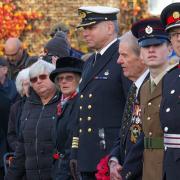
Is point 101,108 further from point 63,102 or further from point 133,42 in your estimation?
point 63,102

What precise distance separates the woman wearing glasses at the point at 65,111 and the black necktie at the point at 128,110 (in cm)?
136

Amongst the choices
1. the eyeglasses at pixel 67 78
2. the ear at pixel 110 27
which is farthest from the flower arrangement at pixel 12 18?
the ear at pixel 110 27

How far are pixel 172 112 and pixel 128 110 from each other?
110cm

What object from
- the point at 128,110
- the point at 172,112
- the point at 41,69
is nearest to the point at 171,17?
the point at 172,112

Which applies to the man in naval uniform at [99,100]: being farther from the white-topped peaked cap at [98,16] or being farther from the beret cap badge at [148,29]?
the beret cap badge at [148,29]

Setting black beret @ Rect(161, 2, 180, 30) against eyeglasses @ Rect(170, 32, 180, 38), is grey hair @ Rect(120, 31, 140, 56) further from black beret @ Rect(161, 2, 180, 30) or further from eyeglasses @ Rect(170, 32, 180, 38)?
eyeglasses @ Rect(170, 32, 180, 38)

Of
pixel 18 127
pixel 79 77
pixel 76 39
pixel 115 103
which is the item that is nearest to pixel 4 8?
pixel 76 39

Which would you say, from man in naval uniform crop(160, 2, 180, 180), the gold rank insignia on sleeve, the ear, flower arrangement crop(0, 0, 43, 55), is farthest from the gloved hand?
flower arrangement crop(0, 0, 43, 55)

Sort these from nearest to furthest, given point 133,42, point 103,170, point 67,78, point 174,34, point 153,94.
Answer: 1. point 174,34
2. point 153,94
3. point 133,42
4. point 103,170
5. point 67,78

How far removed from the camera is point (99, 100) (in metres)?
8.35

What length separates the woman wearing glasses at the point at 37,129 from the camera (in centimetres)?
950

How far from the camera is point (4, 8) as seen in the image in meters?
17.3

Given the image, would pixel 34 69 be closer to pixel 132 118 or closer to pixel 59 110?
pixel 59 110

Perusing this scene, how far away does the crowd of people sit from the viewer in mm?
6918
